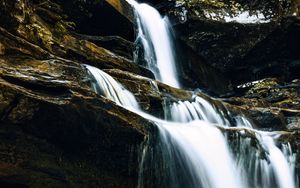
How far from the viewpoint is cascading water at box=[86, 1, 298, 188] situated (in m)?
7.25

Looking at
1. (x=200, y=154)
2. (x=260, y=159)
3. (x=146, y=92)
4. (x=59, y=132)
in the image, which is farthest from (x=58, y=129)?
(x=260, y=159)

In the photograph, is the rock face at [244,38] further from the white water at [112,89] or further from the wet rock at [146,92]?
the white water at [112,89]

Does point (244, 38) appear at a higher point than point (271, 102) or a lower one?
higher

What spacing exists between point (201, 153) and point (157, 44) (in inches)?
254

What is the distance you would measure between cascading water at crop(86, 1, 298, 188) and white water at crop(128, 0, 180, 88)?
11.3ft

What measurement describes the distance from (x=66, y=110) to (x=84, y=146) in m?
0.66

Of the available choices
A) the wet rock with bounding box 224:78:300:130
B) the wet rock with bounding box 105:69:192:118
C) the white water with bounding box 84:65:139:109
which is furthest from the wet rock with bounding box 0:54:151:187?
the wet rock with bounding box 224:78:300:130

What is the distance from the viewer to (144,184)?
6980 mm

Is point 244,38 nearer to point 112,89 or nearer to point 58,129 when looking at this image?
point 112,89

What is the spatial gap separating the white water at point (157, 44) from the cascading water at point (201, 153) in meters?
3.45

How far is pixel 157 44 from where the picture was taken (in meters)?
14.2

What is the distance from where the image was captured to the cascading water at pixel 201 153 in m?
7.25

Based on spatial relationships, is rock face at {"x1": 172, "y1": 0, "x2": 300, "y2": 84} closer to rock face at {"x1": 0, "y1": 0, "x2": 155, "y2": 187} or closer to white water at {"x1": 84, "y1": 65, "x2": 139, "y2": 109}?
white water at {"x1": 84, "y1": 65, "x2": 139, "y2": 109}

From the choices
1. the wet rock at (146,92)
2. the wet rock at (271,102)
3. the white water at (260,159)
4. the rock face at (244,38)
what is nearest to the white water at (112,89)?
the wet rock at (146,92)
